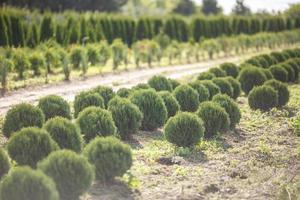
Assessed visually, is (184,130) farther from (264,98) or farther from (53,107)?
(264,98)

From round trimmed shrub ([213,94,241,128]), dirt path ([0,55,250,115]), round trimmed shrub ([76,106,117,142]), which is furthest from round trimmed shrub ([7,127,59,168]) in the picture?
dirt path ([0,55,250,115])

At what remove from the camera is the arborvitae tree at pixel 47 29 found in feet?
85.0

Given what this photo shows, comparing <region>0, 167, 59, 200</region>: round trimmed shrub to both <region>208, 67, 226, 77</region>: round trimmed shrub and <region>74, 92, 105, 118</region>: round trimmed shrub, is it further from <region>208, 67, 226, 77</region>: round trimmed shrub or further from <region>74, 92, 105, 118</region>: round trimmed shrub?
<region>208, 67, 226, 77</region>: round trimmed shrub

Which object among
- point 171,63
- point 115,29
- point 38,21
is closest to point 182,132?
point 38,21

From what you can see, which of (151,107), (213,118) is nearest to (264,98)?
(213,118)

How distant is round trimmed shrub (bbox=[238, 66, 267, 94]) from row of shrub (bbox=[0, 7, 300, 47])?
10.7 m

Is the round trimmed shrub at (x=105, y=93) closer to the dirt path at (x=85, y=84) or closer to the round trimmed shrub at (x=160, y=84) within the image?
the round trimmed shrub at (x=160, y=84)

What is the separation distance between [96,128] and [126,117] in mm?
1011

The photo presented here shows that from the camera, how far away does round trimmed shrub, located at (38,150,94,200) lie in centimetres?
705

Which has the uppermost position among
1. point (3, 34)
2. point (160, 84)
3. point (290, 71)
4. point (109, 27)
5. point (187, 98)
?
point (3, 34)

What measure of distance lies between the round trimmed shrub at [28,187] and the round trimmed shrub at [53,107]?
187 inches

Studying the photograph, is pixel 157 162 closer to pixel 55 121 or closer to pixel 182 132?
pixel 182 132

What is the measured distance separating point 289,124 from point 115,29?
22.6 metres

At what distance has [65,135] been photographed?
28.5 ft
